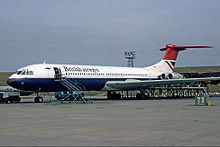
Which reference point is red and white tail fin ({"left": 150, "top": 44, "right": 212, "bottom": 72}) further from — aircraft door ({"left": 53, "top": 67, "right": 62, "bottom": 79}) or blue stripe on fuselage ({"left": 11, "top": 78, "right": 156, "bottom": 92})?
aircraft door ({"left": 53, "top": 67, "right": 62, "bottom": 79})

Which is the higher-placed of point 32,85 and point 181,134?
point 32,85

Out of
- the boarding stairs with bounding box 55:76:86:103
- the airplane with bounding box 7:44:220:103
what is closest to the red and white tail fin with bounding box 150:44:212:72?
the airplane with bounding box 7:44:220:103

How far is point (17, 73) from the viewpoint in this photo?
3381 cm

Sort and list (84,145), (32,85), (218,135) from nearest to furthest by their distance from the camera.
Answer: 1. (84,145)
2. (218,135)
3. (32,85)

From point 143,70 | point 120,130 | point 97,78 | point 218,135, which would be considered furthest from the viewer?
point 143,70

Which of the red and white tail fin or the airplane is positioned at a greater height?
the red and white tail fin

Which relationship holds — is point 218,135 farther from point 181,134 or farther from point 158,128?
point 158,128

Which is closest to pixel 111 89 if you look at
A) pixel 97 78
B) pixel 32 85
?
pixel 97 78

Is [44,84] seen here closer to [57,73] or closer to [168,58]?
[57,73]

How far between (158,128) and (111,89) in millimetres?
29325

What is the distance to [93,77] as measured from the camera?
39.3 meters

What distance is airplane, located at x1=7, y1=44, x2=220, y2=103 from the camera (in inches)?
1328

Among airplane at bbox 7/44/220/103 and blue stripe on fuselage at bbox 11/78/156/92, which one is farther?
airplane at bbox 7/44/220/103

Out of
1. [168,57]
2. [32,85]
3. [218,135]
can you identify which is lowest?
Answer: [218,135]
